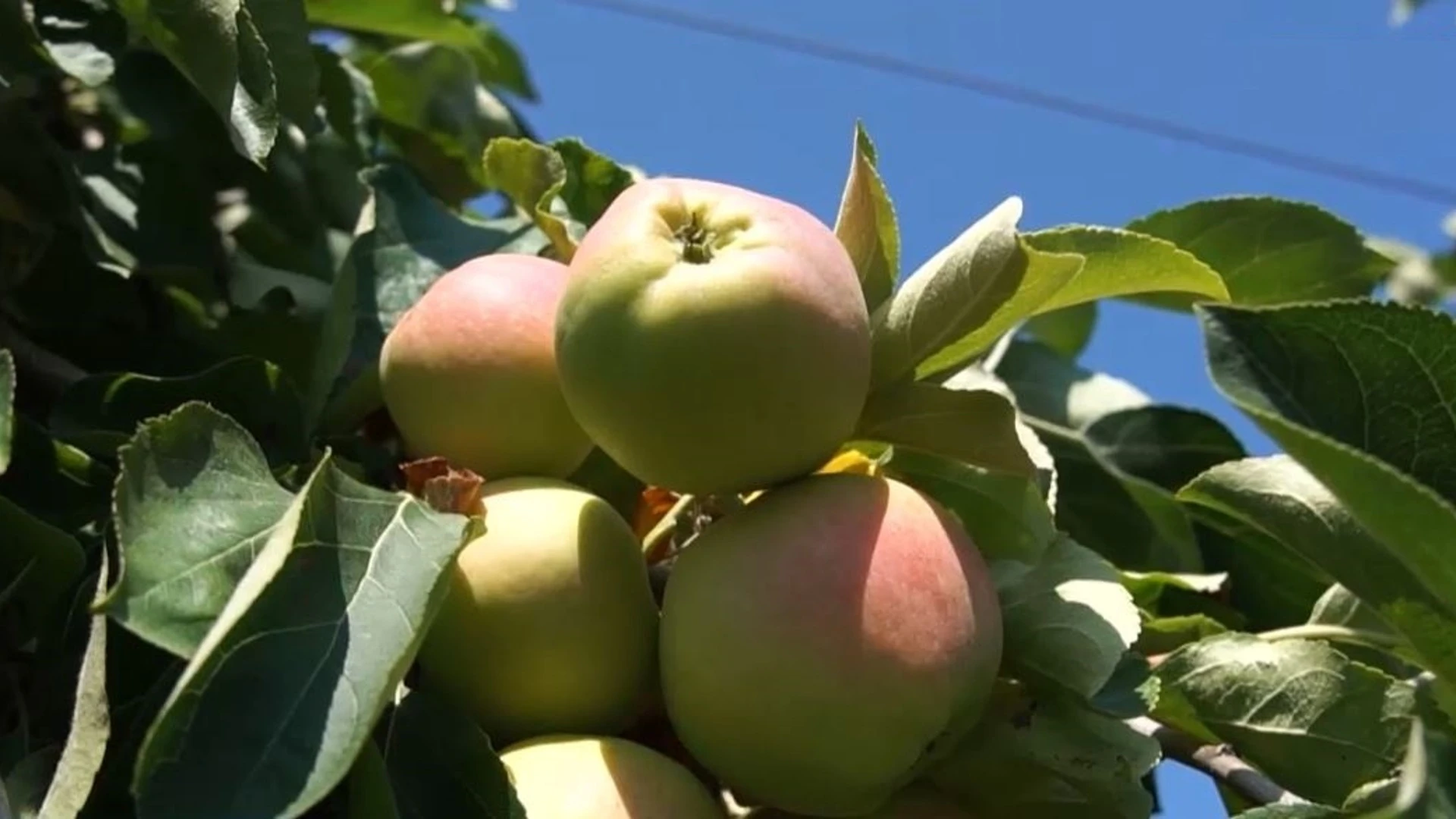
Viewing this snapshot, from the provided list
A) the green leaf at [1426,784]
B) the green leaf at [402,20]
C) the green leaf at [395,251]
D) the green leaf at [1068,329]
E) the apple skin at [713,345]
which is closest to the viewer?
the green leaf at [1426,784]

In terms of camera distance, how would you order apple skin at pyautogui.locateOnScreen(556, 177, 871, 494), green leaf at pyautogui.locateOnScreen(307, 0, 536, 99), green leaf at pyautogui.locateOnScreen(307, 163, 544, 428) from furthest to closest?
green leaf at pyautogui.locateOnScreen(307, 0, 536, 99), green leaf at pyautogui.locateOnScreen(307, 163, 544, 428), apple skin at pyautogui.locateOnScreen(556, 177, 871, 494)

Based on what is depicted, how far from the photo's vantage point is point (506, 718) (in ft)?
2.38

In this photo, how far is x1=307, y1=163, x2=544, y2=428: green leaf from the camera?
1.00 m

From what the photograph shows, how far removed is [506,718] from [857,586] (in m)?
0.17

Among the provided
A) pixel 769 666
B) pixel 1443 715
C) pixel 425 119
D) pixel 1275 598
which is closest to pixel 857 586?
pixel 769 666

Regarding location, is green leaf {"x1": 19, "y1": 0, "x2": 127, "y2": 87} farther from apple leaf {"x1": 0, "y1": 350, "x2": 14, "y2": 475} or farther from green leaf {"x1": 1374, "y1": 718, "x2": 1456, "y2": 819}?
green leaf {"x1": 1374, "y1": 718, "x2": 1456, "y2": 819}

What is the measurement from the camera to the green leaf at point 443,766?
25.9 inches

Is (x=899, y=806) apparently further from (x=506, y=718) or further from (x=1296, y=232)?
(x=1296, y=232)

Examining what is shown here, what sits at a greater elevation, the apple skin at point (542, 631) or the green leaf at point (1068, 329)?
the apple skin at point (542, 631)

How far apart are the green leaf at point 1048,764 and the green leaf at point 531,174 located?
0.33 m

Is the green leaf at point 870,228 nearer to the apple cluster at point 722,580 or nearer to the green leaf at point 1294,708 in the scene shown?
the apple cluster at point 722,580

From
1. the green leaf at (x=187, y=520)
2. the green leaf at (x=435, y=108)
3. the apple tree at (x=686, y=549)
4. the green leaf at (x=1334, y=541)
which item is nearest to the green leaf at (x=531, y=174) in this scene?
the apple tree at (x=686, y=549)

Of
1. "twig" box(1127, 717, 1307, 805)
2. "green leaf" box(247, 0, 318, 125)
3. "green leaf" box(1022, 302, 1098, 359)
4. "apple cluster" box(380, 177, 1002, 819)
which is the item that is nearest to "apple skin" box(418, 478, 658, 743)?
"apple cluster" box(380, 177, 1002, 819)

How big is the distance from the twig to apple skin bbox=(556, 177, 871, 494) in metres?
0.21
